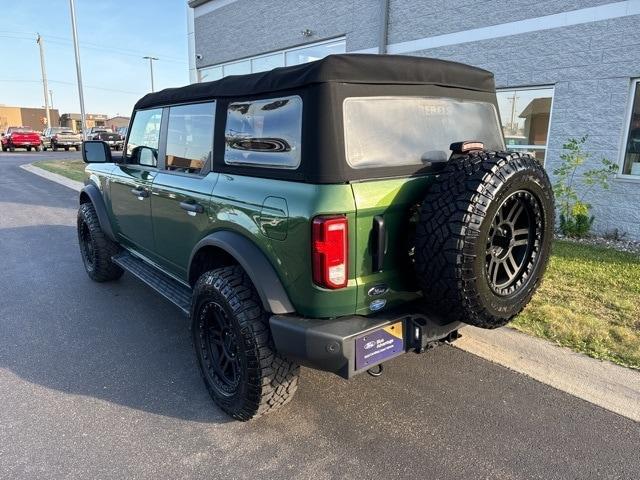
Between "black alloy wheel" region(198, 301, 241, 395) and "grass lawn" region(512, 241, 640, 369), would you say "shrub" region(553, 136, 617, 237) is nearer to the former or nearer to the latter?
"grass lawn" region(512, 241, 640, 369)

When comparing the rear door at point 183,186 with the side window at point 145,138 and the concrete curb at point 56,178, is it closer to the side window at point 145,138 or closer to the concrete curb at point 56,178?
the side window at point 145,138

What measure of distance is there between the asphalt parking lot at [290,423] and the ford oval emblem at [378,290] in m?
Result: 0.81

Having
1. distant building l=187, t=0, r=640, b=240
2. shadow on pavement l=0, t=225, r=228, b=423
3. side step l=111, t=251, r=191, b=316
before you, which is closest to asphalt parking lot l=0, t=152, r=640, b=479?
shadow on pavement l=0, t=225, r=228, b=423

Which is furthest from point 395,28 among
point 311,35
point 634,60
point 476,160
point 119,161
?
point 476,160

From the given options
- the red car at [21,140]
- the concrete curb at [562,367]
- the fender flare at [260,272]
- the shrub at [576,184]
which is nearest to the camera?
the fender flare at [260,272]

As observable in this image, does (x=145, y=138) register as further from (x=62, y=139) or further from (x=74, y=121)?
(x=74, y=121)

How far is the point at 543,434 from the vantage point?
8.23 feet

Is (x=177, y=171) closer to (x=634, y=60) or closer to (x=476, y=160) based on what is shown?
(x=476, y=160)

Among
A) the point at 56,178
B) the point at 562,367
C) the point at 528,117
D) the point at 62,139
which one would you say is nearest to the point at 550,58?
the point at 528,117

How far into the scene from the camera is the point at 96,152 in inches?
179

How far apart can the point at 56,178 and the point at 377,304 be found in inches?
613

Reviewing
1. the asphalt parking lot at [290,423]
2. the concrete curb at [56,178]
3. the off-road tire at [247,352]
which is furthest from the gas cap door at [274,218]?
the concrete curb at [56,178]

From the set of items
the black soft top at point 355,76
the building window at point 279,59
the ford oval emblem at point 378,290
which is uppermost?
the building window at point 279,59

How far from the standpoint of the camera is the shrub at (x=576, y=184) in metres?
6.46
